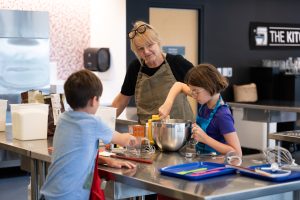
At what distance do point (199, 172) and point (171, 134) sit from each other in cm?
55

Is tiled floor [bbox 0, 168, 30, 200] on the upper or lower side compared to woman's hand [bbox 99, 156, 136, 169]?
lower

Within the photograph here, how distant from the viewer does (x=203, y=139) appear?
8.96ft

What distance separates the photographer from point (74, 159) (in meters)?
2.41

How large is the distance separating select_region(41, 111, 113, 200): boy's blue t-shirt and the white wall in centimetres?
445

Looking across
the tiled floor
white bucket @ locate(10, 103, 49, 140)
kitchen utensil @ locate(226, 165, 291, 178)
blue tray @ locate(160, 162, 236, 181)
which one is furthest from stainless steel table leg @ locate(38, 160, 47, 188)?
the tiled floor

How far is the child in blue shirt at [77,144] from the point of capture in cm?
241

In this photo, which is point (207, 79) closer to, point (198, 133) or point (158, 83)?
point (198, 133)

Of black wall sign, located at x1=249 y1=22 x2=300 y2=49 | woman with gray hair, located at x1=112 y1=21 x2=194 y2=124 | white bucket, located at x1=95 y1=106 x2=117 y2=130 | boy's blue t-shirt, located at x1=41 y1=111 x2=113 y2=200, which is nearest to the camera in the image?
boy's blue t-shirt, located at x1=41 y1=111 x2=113 y2=200

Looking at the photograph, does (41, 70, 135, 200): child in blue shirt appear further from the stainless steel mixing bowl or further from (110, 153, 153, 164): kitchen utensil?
the stainless steel mixing bowl

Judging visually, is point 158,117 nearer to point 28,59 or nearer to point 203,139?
point 203,139

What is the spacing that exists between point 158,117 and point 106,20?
4.16 m

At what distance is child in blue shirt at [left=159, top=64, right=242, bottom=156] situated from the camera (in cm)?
275

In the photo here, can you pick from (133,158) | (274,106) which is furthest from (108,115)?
(274,106)

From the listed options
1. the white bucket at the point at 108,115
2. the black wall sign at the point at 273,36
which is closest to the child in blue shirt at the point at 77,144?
the white bucket at the point at 108,115
